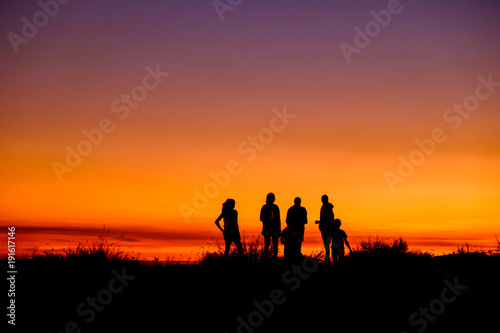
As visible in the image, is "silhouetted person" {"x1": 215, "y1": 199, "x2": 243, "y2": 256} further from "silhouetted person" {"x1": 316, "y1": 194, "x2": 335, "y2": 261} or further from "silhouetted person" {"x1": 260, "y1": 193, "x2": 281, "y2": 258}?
"silhouetted person" {"x1": 316, "y1": 194, "x2": 335, "y2": 261}

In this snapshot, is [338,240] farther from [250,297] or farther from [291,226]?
[250,297]

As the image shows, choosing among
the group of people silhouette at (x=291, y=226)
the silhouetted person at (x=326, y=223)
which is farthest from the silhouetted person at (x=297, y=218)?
the silhouetted person at (x=326, y=223)

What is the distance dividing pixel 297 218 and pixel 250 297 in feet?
20.7

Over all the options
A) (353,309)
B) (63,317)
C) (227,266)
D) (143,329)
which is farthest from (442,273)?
(63,317)

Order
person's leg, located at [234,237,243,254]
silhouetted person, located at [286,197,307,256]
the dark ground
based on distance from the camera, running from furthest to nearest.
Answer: silhouetted person, located at [286,197,307,256], person's leg, located at [234,237,243,254], the dark ground

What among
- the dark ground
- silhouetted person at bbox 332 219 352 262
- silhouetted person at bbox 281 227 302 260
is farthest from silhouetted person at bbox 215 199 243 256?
silhouetted person at bbox 332 219 352 262

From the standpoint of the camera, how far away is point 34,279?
11.4 meters

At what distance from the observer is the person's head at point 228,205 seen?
16.4 meters

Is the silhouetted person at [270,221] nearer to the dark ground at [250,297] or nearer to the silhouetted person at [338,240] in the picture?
the silhouetted person at [338,240]

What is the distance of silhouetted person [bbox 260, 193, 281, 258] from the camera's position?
16516 millimetres

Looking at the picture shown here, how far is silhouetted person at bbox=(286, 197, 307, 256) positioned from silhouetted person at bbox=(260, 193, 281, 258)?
359 millimetres

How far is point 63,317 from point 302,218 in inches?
330

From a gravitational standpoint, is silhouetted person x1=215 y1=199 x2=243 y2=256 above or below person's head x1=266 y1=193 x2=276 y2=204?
below

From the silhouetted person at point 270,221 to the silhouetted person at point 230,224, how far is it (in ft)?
2.82
